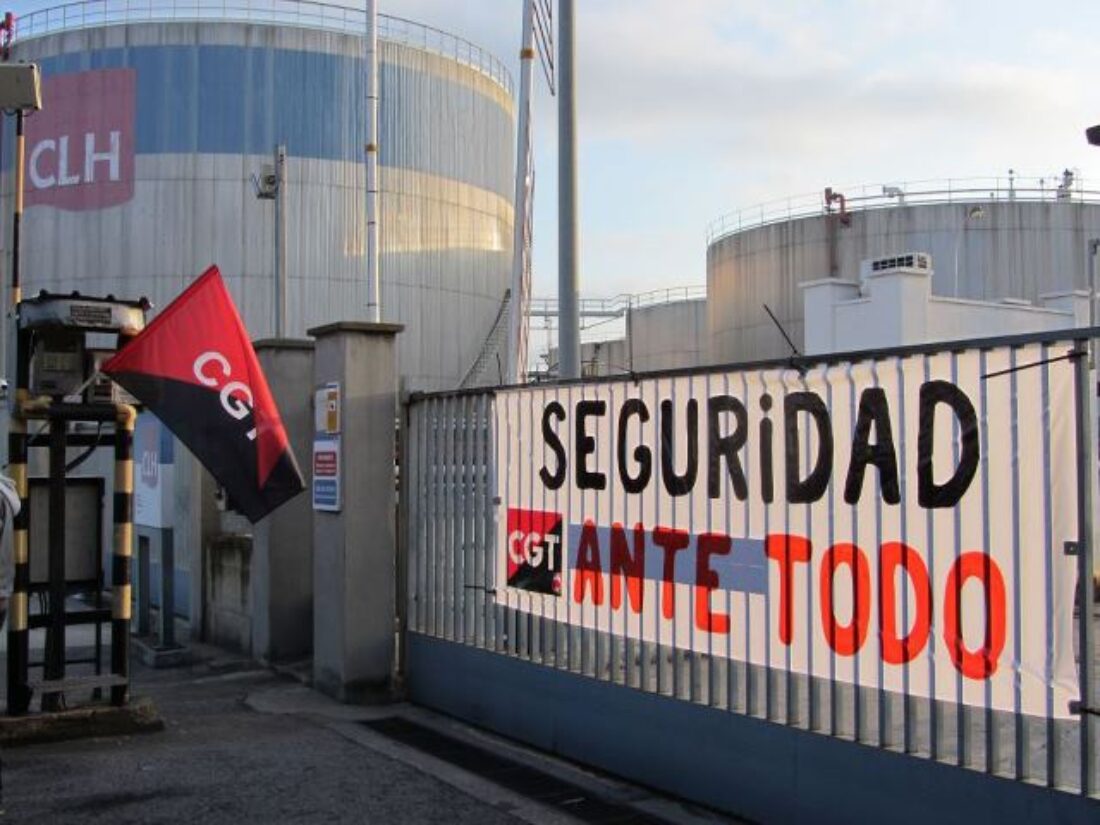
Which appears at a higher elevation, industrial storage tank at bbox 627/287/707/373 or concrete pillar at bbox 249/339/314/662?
industrial storage tank at bbox 627/287/707/373

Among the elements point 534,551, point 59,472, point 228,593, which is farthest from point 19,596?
point 228,593

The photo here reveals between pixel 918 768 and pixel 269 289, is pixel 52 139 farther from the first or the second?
pixel 918 768

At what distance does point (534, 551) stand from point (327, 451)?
2500 mm

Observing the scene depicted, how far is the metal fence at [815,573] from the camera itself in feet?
14.6

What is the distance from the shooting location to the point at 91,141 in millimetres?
35156

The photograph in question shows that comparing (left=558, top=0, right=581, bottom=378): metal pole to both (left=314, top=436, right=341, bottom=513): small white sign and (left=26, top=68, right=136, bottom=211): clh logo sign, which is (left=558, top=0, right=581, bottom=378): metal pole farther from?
(left=26, top=68, right=136, bottom=211): clh logo sign

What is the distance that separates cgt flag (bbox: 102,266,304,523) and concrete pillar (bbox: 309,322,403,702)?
1.26 metres

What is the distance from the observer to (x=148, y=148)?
35.2 meters

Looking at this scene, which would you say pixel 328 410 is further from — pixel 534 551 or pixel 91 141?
pixel 91 141

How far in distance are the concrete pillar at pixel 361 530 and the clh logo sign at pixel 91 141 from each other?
29.7m

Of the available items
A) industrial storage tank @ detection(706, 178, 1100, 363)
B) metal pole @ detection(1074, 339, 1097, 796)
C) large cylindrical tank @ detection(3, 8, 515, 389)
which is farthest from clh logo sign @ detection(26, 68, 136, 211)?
metal pole @ detection(1074, 339, 1097, 796)

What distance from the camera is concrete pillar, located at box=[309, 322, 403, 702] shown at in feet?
28.6

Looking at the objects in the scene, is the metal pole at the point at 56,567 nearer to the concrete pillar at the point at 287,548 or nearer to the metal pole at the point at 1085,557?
the concrete pillar at the point at 287,548

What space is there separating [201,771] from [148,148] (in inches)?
1268
